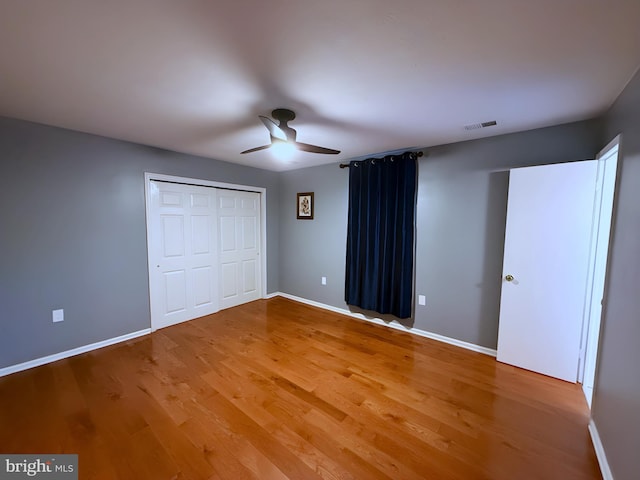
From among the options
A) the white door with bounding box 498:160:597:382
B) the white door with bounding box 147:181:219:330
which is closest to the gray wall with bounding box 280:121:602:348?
the white door with bounding box 498:160:597:382

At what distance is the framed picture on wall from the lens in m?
4.33

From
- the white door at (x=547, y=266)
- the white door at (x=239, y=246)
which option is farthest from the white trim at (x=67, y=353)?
the white door at (x=547, y=266)

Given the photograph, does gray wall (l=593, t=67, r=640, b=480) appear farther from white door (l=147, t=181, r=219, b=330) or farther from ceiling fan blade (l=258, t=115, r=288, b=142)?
white door (l=147, t=181, r=219, b=330)

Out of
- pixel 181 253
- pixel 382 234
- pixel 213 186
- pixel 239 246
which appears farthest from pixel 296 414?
pixel 213 186

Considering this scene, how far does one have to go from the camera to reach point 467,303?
2.95 m

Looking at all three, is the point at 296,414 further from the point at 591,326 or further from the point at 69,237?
the point at 69,237

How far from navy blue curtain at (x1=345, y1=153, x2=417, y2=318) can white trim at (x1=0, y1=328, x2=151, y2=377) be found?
2.83m

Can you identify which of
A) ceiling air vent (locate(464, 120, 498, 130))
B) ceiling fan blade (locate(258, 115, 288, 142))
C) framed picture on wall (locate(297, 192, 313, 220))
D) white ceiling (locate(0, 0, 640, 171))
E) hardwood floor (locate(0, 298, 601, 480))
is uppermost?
ceiling air vent (locate(464, 120, 498, 130))

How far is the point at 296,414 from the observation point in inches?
75.3

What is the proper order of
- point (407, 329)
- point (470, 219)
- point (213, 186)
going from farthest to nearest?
point (213, 186)
point (407, 329)
point (470, 219)

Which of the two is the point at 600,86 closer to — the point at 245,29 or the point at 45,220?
the point at 245,29

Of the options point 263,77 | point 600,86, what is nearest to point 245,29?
point 263,77

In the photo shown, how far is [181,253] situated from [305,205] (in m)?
→ 2.03

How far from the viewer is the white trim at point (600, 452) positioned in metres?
1.42
